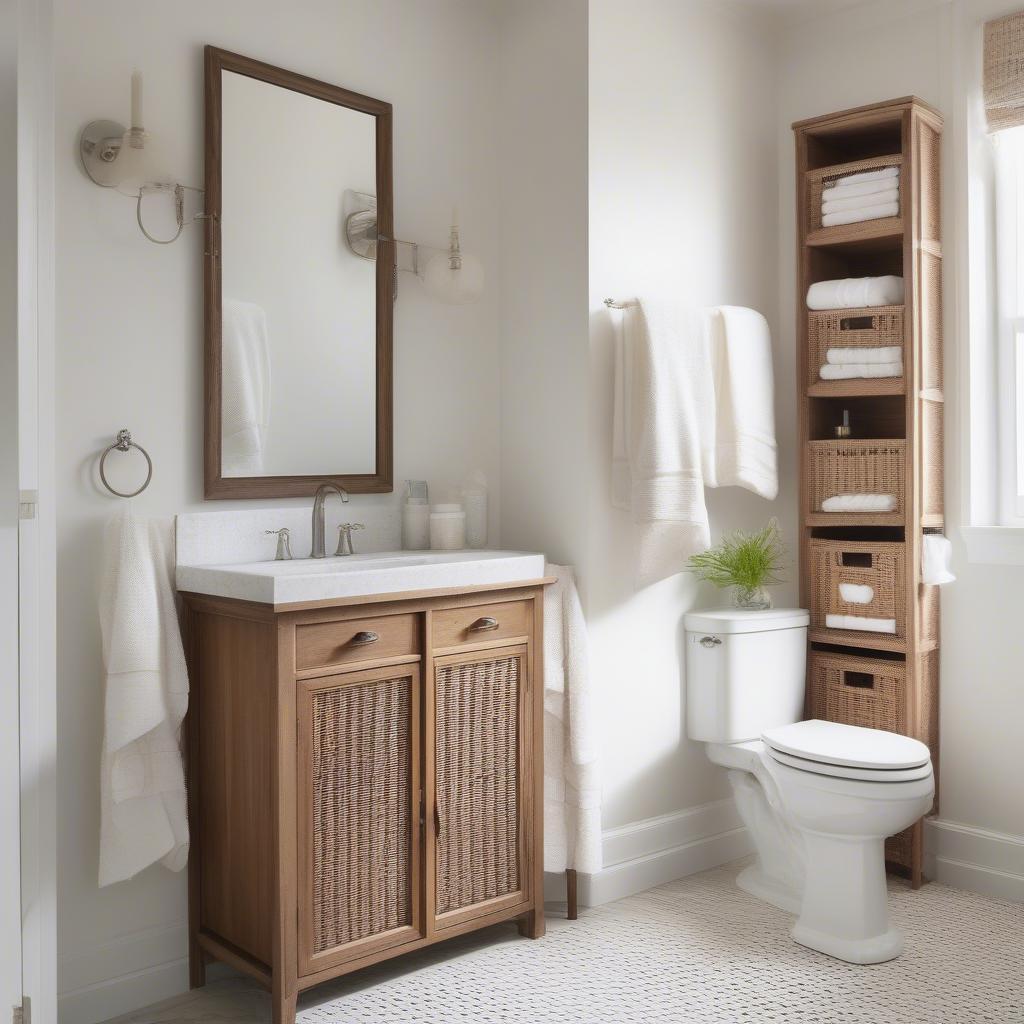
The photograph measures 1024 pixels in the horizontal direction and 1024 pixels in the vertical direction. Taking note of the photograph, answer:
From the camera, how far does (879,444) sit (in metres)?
3.08

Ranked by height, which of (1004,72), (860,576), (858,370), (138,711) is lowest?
(138,711)

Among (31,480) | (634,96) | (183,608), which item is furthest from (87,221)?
(634,96)

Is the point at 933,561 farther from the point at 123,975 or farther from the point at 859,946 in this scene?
the point at 123,975

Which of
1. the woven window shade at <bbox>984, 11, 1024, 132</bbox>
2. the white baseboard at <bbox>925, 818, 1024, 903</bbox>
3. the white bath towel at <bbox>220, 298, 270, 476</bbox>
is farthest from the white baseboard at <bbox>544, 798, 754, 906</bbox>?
the woven window shade at <bbox>984, 11, 1024, 132</bbox>

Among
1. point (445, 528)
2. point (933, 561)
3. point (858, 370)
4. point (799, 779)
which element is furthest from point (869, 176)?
point (799, 779)

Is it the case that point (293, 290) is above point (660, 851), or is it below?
above

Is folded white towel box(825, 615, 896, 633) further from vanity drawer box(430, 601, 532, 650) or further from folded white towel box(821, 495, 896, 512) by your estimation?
vanity drawer box(430, 601, 532, 650)

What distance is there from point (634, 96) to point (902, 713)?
1.90 meters

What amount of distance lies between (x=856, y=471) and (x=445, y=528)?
1235 millimetres

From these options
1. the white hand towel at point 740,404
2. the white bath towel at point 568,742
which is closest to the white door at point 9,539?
the white bath towel at point 568,742

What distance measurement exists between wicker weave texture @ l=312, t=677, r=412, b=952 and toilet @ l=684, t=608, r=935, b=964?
997 millimetres

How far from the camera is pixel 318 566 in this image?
2.50 metres

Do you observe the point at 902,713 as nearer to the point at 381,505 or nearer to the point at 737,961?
the point at 737,961

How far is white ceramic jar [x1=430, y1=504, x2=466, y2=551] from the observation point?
289cm
